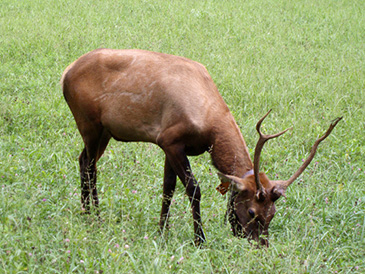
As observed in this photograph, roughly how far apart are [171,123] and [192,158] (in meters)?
1.84

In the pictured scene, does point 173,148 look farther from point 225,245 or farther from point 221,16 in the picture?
point 221,16

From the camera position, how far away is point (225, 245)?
4.54 metres

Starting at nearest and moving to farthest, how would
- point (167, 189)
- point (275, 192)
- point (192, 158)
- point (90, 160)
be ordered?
1. point (275, 192)
2. point (167, 189)
3. point (90, 160)
4. point (192, 158)

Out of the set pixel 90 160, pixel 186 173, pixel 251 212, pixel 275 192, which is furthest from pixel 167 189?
pixel 275 192

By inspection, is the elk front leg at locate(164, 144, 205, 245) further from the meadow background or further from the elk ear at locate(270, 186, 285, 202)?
the elk ear at locate(270, 186, 285, 202)

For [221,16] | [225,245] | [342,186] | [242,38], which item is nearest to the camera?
[225,245]

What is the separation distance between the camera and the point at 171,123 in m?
4.67

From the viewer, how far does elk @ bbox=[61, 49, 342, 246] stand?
4367 millimetres

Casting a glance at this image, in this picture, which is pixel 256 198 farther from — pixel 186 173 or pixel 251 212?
pixel 186 173

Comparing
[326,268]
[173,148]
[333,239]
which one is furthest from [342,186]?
[173,148]

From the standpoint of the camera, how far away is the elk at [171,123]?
4367 mm

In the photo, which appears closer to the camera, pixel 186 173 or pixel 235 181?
pixel 235 181

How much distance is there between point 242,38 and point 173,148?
7.49 m

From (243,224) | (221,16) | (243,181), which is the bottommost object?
(221,16)
